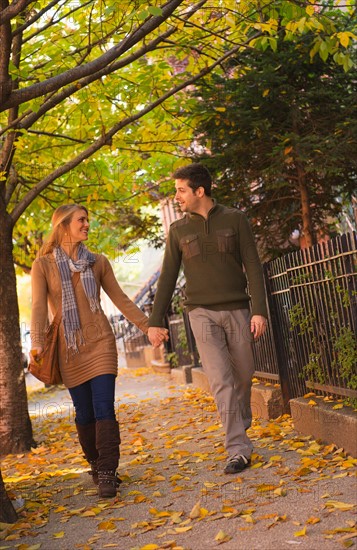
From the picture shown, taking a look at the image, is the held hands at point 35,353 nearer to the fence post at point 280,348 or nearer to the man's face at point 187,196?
the man's face at point 187,196

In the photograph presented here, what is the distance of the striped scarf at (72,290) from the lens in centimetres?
669

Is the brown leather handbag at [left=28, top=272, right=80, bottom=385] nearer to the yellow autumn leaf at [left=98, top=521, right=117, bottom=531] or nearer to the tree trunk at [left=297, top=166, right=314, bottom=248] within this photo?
the yellow autumn leaf at [left=98, top=521, right=117, bottom=531]

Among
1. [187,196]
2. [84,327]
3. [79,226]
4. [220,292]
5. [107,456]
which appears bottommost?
[107,456]

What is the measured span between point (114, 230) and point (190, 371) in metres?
4.49

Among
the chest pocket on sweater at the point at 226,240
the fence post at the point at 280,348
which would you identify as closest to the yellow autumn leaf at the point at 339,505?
the chest pocket on sweater at the point at 226,240

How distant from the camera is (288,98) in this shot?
40.6 feet

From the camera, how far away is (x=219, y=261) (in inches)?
268

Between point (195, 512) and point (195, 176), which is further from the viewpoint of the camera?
point (195, 176)

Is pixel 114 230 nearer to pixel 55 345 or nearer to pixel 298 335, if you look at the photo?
pixel 298 335

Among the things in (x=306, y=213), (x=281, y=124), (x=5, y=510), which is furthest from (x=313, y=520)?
(x=306, y=213)

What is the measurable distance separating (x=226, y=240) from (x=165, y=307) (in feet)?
2.36

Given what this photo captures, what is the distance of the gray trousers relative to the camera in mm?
6688

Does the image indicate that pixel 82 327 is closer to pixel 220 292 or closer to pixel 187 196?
pixel 220 292

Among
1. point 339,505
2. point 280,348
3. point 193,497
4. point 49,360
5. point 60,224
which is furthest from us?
point 280,348
